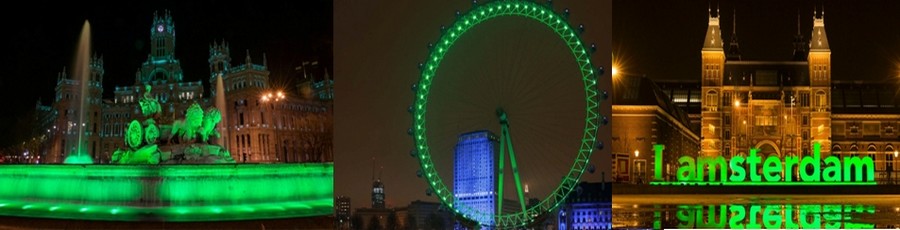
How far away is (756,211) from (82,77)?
9357 mm

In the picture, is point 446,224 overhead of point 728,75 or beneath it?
beneath

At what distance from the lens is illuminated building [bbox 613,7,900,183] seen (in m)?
16.2

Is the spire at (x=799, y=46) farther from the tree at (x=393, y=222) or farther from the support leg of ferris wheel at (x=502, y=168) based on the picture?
the tree at (x=393, y=222)

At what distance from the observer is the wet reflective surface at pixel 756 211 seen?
46.9 ft

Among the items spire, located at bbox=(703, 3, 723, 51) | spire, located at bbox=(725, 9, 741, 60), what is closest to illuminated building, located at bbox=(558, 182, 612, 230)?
spire, located at bbox=(703, 3, 723, 51)

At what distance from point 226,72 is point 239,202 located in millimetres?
3269

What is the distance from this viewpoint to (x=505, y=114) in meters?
14.3

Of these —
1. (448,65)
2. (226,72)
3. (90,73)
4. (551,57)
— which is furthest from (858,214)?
(90,73)

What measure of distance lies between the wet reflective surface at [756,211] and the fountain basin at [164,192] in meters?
3.74

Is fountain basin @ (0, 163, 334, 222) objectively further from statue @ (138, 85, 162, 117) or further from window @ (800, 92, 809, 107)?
window @ (800, 92, 809, 107)

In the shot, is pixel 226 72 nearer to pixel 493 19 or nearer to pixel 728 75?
pixel 493 19

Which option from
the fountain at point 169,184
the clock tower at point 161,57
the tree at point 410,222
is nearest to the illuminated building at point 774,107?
the tree at point 410,222

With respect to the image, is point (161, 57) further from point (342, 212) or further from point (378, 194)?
point (378, 194)

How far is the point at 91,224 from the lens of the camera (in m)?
13.3
